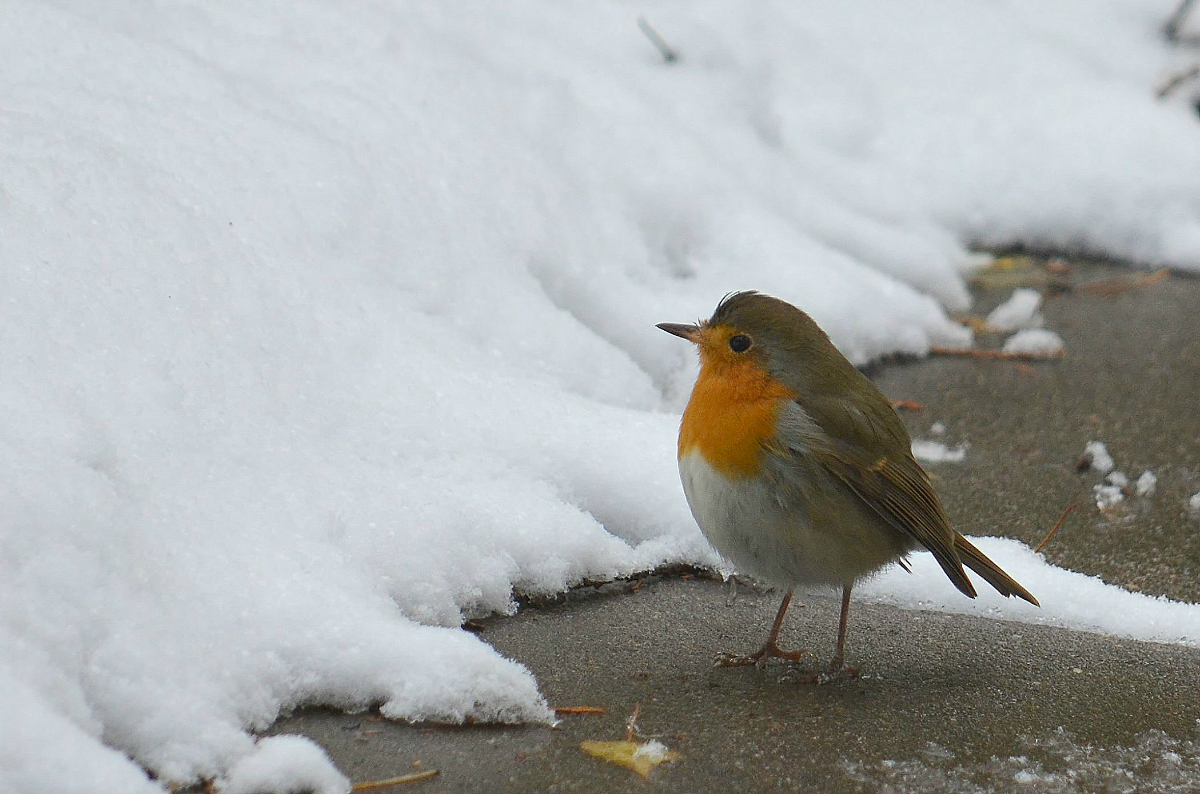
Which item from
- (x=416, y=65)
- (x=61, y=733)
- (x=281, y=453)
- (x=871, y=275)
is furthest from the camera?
(x=871, y=275)

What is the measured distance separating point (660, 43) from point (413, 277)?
2.50 m

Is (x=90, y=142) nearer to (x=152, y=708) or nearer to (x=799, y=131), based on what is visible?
(x=152, y=708)

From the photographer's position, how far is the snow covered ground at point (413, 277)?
2.27 metres

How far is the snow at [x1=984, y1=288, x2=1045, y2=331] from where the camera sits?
5.07 meters

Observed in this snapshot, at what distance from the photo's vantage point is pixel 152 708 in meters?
2.08

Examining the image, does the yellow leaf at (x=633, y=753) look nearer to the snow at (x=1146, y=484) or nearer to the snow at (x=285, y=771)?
the snow at (x=285, y=771)

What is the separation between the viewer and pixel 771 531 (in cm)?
282

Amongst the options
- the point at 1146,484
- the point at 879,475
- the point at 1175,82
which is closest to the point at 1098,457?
the point at 1146,484

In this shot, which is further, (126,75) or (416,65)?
(416,65)

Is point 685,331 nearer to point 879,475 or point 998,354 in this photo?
point 879,475

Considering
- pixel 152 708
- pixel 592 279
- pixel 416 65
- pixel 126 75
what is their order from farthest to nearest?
pixel 416 65 < pixel 592 279 < pixel 126 75 < pixel 152 708

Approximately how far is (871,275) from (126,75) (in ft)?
9.74

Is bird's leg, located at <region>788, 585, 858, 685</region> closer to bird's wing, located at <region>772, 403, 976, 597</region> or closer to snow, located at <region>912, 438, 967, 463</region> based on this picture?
bird's wing, located at <region>772, 403, 976, 597</region>

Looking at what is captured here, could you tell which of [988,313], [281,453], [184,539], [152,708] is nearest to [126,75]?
[281,453]
